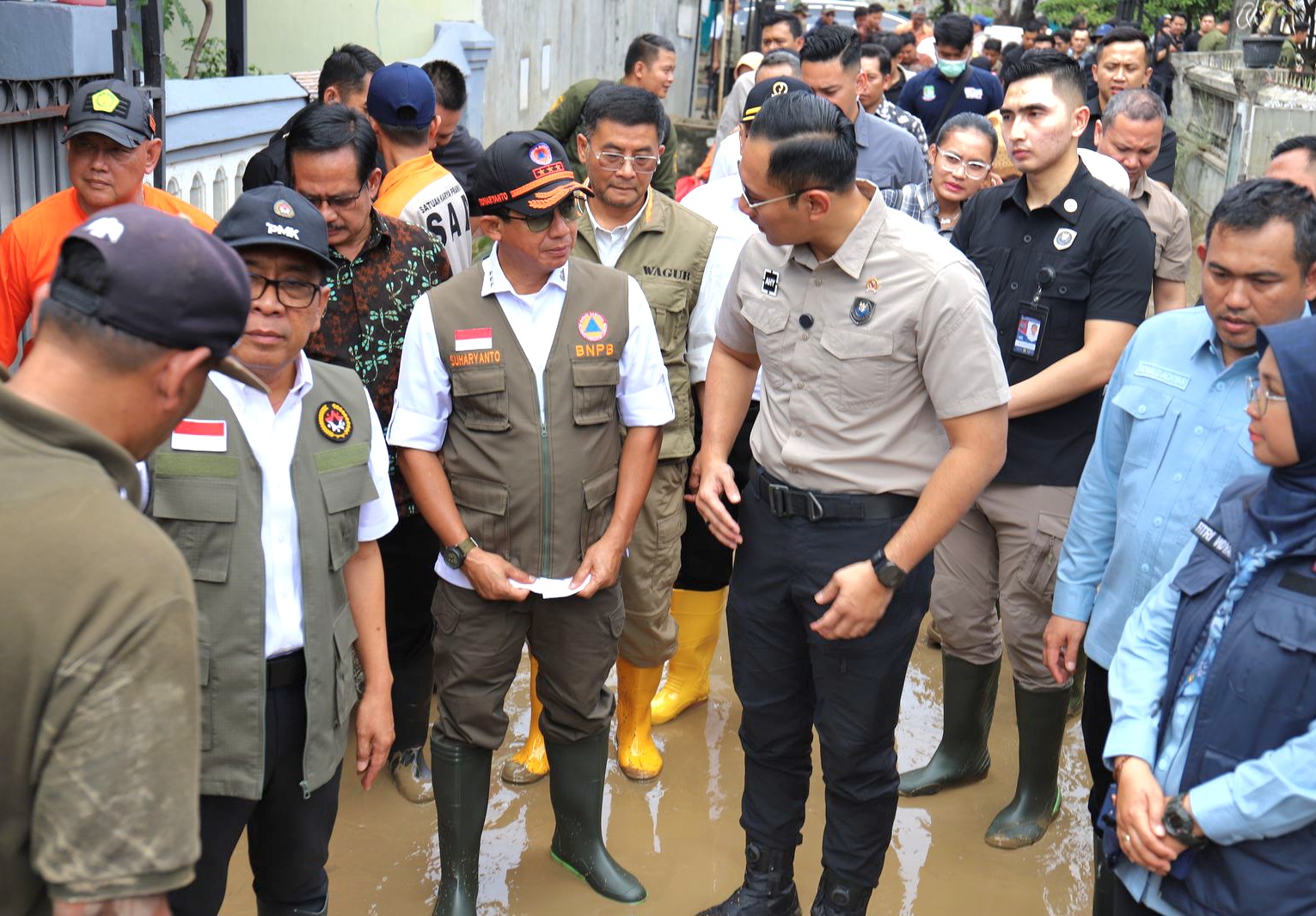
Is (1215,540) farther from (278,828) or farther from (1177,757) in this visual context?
(278,828)

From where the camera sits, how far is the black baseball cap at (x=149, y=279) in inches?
59.4

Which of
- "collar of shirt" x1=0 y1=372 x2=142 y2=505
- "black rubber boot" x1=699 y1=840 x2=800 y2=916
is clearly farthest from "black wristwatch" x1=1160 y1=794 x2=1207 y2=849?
"collar of shirt" x1=0 y1=372 x2=142 y2=505

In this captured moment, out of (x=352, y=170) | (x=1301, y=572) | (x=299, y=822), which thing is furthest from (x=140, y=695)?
(x=352, y=170)

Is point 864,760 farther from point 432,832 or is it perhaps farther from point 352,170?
point 352,170

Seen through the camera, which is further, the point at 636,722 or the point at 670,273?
the point at 636,722

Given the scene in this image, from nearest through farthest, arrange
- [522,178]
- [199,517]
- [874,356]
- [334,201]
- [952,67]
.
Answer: [199,517] → [874,356] → [522,178] → [334,201] → [952,67]

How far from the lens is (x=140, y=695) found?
1454mm

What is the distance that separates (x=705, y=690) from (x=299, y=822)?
227cm

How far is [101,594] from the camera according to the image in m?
1.43

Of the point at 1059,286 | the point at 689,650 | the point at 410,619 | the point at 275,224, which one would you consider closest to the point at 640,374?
the point at 275,224

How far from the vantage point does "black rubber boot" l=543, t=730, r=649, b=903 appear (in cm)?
353

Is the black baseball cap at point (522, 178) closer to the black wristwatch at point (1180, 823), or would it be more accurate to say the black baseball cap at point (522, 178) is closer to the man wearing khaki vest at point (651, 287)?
the man wearing khaki vest at point (651, 287)

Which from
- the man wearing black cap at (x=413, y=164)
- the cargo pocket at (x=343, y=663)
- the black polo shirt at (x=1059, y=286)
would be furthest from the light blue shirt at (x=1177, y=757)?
the man wearing black cap at (x=413, y=164)

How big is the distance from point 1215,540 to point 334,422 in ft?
5.75
